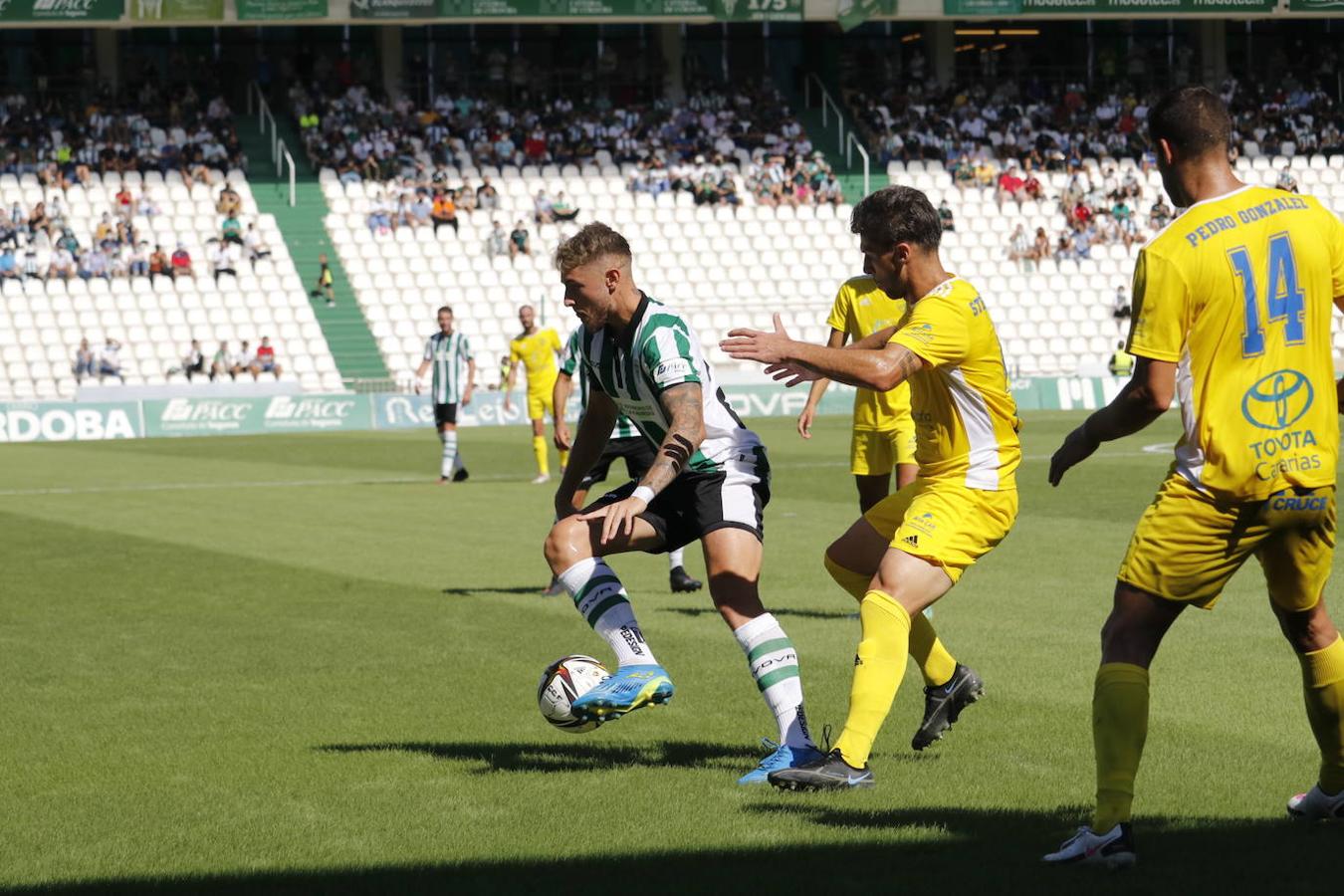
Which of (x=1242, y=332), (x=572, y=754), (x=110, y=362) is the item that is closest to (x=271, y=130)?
(x=110, y=362)

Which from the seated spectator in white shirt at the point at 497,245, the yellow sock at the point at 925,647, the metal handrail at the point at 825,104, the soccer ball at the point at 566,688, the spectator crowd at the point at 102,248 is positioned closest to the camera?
the soccer ball at the point at 566,688

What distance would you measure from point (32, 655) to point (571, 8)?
3900cm

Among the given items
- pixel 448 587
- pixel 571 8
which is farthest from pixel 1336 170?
pixel 448 587

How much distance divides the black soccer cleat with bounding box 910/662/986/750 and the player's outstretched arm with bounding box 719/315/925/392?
1.56 metres

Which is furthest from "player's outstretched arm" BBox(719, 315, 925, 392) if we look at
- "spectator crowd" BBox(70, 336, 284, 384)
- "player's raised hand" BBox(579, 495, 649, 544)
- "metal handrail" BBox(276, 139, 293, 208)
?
"metal handrail" BBox(276, 139, 293, 208)

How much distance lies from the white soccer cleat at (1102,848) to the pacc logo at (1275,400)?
116 centimetres

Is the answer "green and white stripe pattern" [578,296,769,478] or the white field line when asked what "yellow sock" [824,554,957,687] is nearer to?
"green and white stripe pattern" [578,296,769,478]

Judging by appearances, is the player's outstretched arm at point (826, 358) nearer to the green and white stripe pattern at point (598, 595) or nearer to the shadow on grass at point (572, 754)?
the green and white stripe pattern at point (598, 595)

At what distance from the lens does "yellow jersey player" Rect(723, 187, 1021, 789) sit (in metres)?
5.80

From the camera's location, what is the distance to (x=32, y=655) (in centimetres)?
970

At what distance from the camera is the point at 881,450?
1065 cm

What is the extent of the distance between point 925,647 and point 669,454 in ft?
4.50

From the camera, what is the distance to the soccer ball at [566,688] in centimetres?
651

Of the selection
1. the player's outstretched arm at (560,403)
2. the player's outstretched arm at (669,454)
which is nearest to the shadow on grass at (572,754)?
the player's outstretched arm at (669,454)
